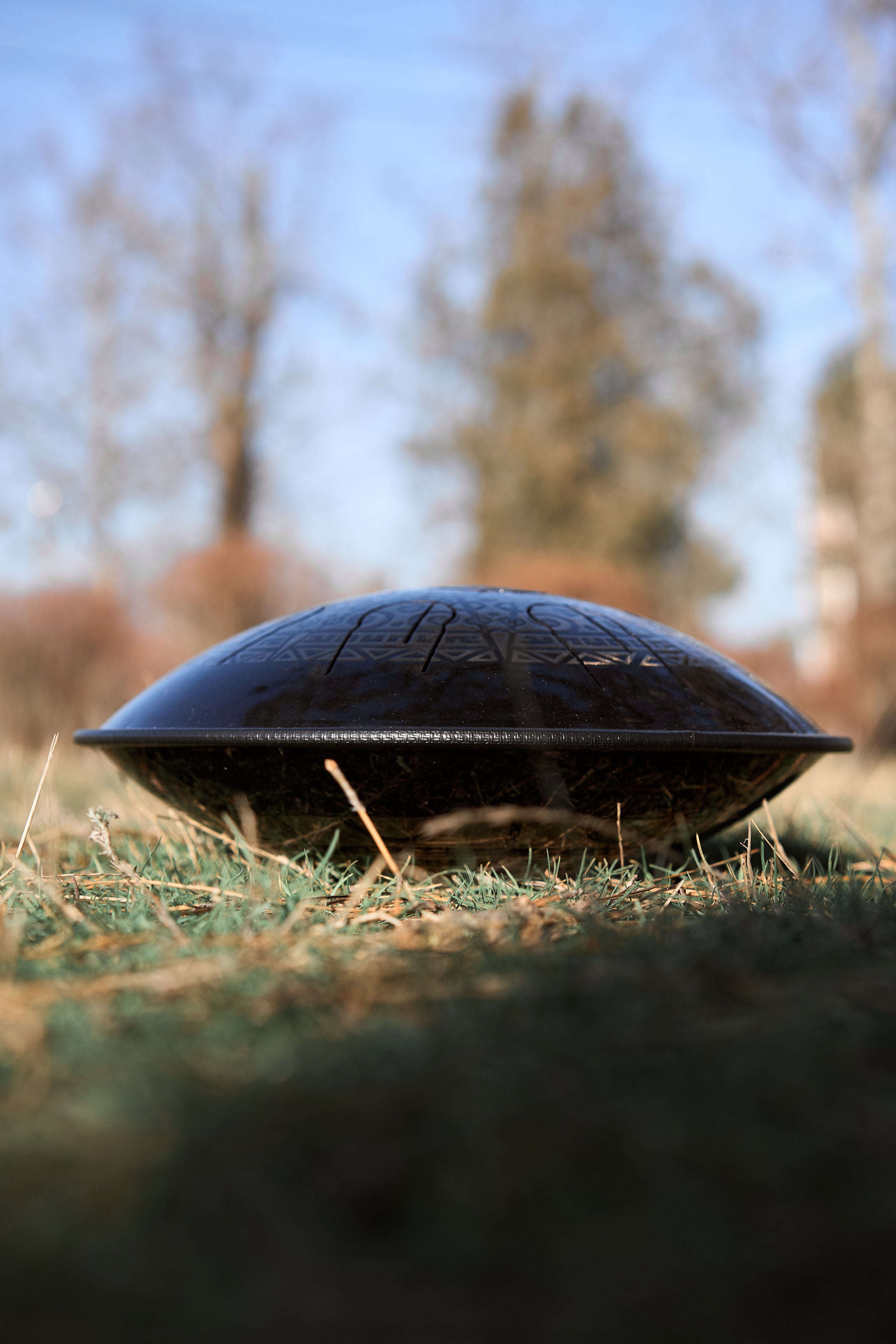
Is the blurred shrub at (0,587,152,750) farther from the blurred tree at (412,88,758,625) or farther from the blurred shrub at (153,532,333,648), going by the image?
the blurred tree at (412,88,758,625)

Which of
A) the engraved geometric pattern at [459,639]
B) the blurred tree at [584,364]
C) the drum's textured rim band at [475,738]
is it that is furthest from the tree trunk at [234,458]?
the drum's textured rim band at [475,738]

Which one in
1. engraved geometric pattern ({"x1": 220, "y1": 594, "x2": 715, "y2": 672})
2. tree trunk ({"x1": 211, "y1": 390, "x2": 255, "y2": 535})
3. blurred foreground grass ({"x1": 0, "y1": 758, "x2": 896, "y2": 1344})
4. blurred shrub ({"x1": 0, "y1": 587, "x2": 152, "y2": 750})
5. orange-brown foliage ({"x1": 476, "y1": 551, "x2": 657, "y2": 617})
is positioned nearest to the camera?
blurred foreground grass ({"x1": 0, "y1": 758, "x2": 896, "y2": 1344})

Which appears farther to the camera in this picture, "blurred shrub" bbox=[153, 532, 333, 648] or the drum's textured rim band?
"blurred shrub" bbox=[153, 532, 333, 648]

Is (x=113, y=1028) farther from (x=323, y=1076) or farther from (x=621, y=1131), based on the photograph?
(x=621, y=1131)

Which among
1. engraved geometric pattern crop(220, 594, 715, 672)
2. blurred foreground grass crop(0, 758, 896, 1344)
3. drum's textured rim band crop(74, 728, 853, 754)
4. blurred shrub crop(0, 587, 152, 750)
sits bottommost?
blurred shrub crop(0, 587, 152, 750)

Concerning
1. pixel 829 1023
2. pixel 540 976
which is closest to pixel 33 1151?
pixel 540 976

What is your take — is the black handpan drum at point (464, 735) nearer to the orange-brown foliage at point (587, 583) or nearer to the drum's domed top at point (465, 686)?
the drum's domed top at point (465, 686)

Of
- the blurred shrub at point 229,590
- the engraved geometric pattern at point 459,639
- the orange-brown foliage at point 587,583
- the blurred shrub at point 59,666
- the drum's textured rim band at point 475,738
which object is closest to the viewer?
the drum's textured rim band at point 475,738

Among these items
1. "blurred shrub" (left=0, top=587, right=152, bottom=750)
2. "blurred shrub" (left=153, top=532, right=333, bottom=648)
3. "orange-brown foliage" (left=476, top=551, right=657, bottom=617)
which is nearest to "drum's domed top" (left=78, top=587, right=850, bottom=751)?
"blurred shrub" (left=0, top=587, right=152, bottom=750)
